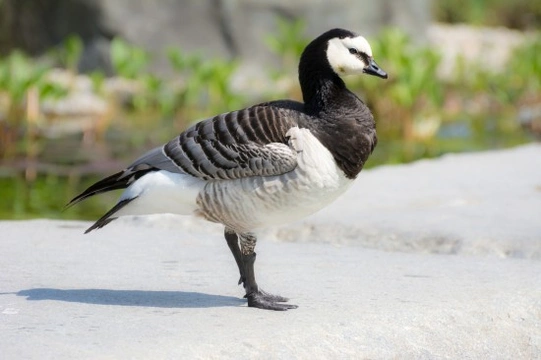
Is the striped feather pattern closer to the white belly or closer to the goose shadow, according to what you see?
the white belly

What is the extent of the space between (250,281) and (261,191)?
46 centimetres

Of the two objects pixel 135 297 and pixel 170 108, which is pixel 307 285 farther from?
pixel 170 108

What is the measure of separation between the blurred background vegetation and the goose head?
356cm

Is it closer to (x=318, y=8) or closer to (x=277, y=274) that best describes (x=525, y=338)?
(x=277, y=274)

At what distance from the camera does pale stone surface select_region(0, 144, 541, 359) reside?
13.1ft

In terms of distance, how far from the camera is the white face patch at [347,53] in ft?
14.9

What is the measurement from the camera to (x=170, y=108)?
38.8ft

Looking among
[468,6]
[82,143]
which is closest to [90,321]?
[82,143]

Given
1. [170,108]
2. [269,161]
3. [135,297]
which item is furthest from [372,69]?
[170,108]

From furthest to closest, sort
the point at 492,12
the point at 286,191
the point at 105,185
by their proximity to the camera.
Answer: the point at 492,12
the point at 105,185
the point at 286,191

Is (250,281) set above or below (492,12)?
below

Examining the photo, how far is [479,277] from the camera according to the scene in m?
5.00

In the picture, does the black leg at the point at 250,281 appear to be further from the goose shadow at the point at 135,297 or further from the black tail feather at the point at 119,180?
the black tail feather at the point at 119,180

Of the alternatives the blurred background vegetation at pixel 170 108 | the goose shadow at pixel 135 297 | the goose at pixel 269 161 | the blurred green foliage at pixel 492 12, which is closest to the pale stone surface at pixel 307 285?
the goose shadow at pixel 135 297
